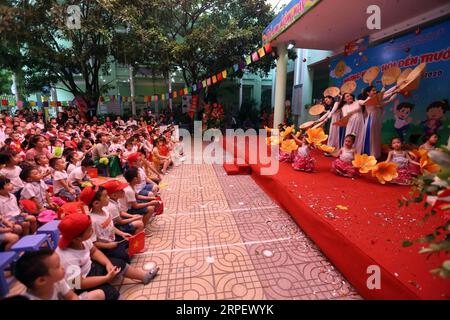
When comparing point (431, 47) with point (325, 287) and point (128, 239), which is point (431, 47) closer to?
point (325, 287)

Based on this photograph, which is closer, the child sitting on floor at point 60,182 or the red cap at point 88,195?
the red cap at point 88,195

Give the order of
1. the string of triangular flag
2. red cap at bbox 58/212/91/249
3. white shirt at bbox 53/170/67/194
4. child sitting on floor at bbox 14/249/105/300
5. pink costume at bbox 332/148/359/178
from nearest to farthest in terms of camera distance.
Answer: child sitting on floor at bbox 14/249/105/300 → red cap at bbox 58/212/91/249 → white shirt at bbox 53/170/67/194 → pink costume at bbox 332/148/359/178 → the string of triangular flag

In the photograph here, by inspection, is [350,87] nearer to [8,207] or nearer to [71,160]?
[71,160]

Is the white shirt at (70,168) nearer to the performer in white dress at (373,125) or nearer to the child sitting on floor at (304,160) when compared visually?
the child sitting on floor at (304,160)

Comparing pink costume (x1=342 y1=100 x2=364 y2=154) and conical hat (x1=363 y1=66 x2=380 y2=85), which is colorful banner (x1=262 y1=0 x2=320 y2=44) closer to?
conical hat (x1=363 y1=66 x2=380 y2=85)

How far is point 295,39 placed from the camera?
7312 mm

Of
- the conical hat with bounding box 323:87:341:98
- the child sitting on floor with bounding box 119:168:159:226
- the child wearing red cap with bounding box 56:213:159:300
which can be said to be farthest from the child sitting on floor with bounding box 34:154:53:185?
the conical hat with bounding box 323:87:341:98

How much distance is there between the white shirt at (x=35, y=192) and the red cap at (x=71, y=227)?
165cm

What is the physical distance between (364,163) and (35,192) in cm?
486

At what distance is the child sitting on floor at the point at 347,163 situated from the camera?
14.4 ft

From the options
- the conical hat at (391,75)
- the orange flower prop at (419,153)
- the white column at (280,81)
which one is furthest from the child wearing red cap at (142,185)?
the white column at (280,81)

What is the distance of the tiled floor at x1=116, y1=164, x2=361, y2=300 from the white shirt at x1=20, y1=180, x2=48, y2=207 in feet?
4.87

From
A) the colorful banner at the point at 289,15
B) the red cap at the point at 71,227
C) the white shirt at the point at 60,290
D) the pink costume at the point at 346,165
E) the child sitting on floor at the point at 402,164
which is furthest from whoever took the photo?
the colorful banner at the point at 289,15

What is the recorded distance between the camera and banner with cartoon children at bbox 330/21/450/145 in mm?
4867
